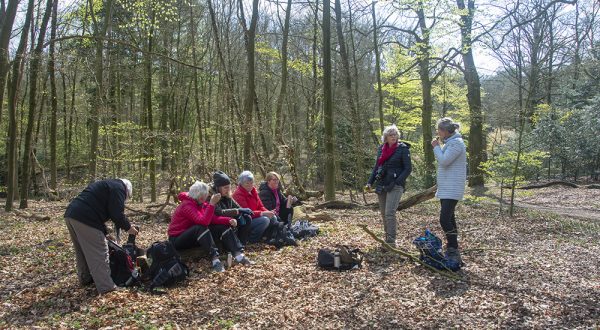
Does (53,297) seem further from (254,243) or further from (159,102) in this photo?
(159,102)

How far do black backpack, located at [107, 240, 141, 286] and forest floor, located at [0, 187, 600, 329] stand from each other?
236 mm

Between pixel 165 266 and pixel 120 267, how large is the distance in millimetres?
531

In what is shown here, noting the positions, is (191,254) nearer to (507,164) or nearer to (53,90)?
(507,164)

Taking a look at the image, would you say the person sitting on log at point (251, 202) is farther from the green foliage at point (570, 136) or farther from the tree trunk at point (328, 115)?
the green foliage at point (570, 136)

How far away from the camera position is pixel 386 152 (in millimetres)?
6305

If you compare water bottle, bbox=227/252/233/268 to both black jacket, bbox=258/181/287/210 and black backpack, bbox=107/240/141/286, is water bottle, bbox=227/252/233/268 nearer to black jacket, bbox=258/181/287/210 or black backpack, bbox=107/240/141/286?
black backpack, bbox=107/240/141/286

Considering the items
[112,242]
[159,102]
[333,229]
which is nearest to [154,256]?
[112,242]

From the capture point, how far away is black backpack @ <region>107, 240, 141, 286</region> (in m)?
5.08

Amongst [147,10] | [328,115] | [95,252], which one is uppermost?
[147,10]

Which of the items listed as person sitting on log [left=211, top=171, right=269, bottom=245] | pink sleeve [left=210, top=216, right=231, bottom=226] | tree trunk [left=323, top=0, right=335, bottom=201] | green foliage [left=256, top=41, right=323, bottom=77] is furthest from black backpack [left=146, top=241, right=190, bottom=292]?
green foliage [left=256, top=41, right=323, bottom=77]

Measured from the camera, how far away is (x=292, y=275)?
18.0 feet

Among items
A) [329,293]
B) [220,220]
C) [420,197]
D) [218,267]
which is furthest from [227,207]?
[420,197]

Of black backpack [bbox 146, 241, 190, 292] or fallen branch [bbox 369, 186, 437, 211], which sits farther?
fallen branch [bbox 369, 186, 437, 211]

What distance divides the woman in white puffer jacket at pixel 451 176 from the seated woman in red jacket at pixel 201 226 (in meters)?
2.61
